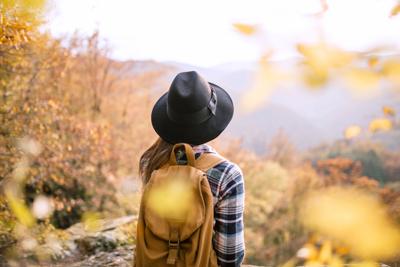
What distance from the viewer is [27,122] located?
5.38m

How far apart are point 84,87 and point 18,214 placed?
30.7 ft

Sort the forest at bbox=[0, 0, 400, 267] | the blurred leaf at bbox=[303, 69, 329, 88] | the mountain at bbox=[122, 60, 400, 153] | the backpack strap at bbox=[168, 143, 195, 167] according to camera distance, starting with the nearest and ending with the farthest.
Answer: the blurred leaf at bbox=[303, 69, 329, 88]
the forest at bbox=[0, 0, 400, 267]
the backpack strap at bbox=[168, 143, 195, 167]
the mountain at bbox=[122, 60, 400, 153]

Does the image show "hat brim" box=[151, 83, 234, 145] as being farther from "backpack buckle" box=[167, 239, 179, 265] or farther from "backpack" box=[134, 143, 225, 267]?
"backpack buckle" box=[167, 239, 179, 265]

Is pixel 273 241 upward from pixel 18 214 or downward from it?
downward

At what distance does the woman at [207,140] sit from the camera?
5.58 feet

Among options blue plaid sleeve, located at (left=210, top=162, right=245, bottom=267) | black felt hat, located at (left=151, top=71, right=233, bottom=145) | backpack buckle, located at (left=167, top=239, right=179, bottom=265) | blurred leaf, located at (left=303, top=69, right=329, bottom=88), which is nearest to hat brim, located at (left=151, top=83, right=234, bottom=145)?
black felt hat, located at (left=151, top=71, right=233, bottom=145)

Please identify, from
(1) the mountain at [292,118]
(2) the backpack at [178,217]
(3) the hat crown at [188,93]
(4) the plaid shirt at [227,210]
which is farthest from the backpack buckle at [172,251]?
(1) the mountain at [292,118]

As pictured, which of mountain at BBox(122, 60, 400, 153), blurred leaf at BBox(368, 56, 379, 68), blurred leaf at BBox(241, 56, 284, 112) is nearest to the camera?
blurred leaf at BBox(241, 56, 284, 112)

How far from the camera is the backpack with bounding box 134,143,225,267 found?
1.62 metres

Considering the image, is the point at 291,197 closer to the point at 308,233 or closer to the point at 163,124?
the point at 308,233

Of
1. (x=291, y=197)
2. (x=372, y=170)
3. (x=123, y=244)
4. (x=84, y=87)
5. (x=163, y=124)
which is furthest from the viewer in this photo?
(x=372, y=170)

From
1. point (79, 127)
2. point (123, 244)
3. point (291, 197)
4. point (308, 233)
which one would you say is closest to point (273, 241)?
point (308, 233)

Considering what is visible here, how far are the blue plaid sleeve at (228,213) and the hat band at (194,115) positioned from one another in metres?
0.22

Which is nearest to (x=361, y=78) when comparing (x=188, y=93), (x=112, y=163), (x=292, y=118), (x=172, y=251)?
(x=188, y=93)
